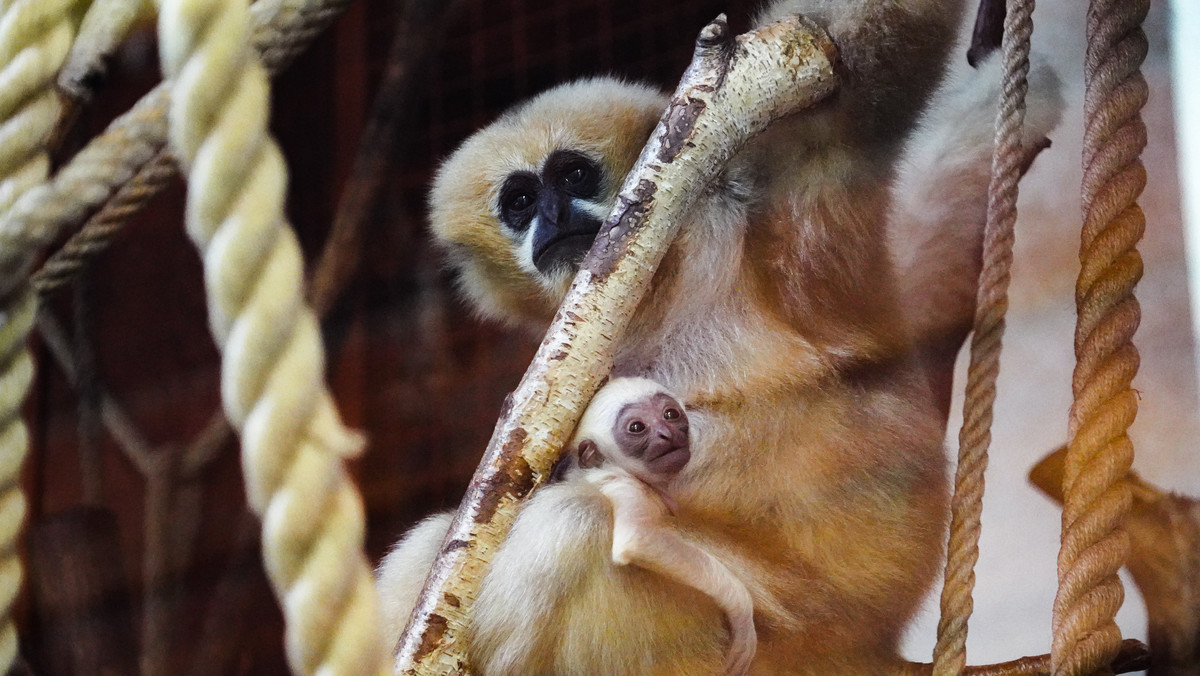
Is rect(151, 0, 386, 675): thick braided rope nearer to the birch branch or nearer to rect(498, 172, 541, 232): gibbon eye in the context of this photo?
the birch branch

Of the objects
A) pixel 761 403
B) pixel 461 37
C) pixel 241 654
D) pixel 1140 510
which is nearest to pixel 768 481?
pixel 761 403

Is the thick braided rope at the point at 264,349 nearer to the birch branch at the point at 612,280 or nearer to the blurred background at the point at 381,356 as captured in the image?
the birch branch at the point at 612,280

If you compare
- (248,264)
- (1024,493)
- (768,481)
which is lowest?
(248,264)

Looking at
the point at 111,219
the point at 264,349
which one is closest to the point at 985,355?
the point at 264,349

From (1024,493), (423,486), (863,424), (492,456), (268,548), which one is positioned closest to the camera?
(268,548)

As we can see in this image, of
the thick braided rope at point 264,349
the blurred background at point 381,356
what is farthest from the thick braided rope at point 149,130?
the thick braided rope at point 264,349

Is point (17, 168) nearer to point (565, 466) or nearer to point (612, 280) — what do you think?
point (612, 280)

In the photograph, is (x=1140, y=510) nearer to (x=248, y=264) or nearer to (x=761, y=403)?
(x=761, y=403)
